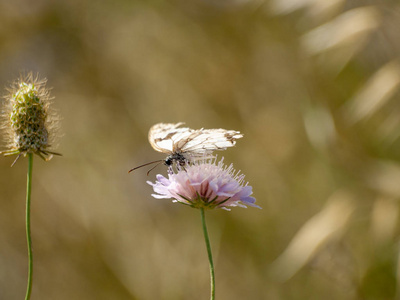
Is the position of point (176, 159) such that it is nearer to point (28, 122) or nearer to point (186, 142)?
point (186, 142)

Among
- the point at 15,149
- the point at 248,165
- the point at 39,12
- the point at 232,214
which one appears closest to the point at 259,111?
the point at 248,165

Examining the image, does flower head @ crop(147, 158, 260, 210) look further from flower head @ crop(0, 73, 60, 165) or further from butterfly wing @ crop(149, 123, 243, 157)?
flower head @ crop(0, 73, 60, 165)

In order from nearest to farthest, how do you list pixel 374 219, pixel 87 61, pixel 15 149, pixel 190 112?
1. pixel 15 149
2. pixel 374 219
3. pixel 190 112
4. pixel 87 61

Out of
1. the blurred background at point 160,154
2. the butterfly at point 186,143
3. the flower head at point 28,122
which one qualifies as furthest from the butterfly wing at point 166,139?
the blurred background at point 160,154

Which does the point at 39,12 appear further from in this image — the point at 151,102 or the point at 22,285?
the point at 22,285

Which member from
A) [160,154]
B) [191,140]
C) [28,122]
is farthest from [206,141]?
[160,154]

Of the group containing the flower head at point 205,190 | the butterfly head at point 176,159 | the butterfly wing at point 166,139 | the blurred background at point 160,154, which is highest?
the blurred background at point 160,154

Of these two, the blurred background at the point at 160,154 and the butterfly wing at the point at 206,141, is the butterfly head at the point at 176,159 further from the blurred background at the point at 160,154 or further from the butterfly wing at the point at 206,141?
the blurred background at the point at 160,154
